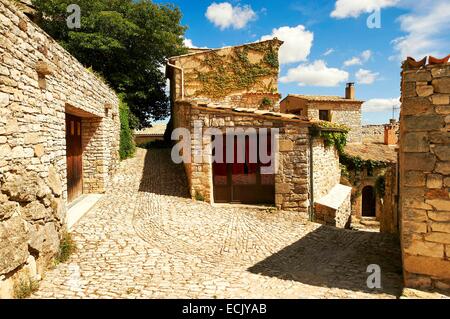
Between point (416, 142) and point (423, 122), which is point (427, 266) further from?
point (423, 122)

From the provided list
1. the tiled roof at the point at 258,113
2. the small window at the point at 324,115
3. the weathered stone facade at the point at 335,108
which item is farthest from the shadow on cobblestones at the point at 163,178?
the small window at the point at 324,115

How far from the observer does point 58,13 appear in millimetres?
15500

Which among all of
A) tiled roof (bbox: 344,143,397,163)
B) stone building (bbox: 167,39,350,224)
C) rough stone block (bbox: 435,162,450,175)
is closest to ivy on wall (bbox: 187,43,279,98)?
stone building (bbox: 167,39,350,224)

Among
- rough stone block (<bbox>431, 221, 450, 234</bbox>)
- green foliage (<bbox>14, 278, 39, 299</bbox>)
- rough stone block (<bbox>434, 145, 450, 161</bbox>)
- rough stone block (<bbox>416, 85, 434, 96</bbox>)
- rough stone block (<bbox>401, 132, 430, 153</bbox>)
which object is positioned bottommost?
green foliage (<bbox>14, 278, 39, 299</bbox>)

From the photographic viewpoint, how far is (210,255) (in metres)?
5.61

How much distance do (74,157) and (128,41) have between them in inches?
445

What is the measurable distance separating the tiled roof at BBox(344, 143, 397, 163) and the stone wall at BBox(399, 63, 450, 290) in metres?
12.8

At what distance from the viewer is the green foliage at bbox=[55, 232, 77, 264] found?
4.95 m

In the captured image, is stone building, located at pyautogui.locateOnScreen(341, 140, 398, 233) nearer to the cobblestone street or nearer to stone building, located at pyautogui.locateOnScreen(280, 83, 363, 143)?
stone building, located at pyautogui.locateOnScreen(280, 83, 363, 143)

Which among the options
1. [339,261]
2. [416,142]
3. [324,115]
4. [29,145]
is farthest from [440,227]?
[324,115]
